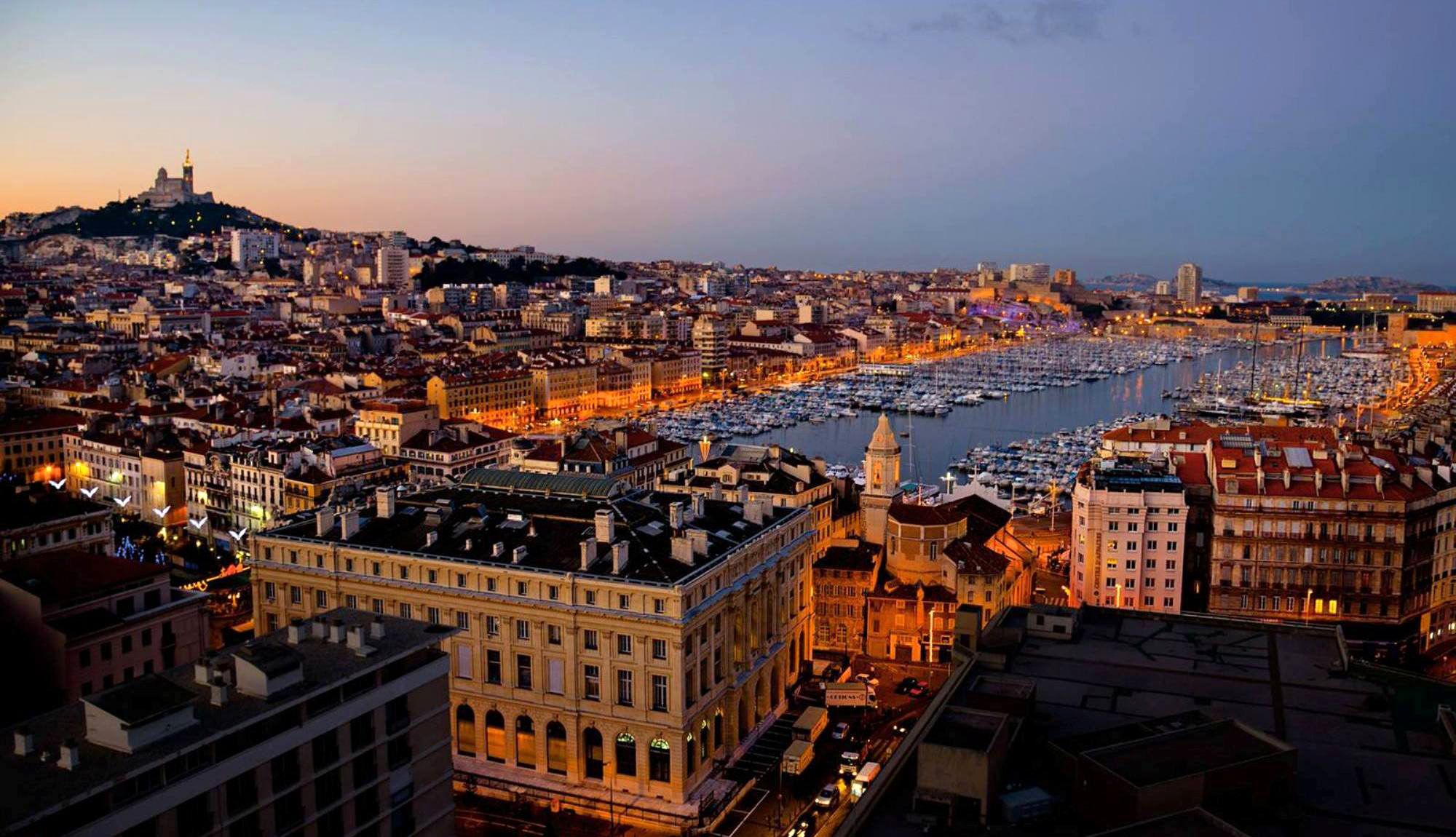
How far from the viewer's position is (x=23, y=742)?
446 inches

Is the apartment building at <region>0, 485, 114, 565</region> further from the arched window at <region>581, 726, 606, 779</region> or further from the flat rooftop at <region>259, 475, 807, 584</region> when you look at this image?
the arched window at <region>581, 726, 606, 779</region>

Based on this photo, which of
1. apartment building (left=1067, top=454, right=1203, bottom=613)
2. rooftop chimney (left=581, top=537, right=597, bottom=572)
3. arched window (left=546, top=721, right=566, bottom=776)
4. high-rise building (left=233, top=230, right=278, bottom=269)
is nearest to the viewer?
rooftop chimney (left=581, top=537, right=597, bottom=572)

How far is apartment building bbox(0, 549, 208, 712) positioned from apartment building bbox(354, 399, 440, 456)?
78.4 feet

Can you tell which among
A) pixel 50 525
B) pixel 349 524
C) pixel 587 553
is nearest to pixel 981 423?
pixel 349 524

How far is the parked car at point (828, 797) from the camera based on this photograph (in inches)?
757

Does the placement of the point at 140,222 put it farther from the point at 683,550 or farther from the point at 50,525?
the point at 683,550

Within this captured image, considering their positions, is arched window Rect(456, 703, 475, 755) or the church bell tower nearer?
arched window Rect(456, 703, 475, 755)

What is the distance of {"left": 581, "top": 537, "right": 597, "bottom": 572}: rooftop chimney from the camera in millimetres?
20109

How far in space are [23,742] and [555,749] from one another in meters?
10.2

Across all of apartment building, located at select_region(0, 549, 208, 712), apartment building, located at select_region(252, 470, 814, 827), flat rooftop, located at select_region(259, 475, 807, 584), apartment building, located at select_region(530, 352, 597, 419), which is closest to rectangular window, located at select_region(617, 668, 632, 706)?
apartment building, located at select_region(252, 470, 814, 827)

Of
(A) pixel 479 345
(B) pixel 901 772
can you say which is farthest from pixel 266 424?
(A) pixel 479 345

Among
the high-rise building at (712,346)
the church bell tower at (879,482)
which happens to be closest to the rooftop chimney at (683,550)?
the church bell tower at (879,482)

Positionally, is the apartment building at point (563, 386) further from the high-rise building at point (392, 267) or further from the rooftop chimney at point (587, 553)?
the high-rise building at point (392, 267)

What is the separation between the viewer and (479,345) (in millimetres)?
95375
